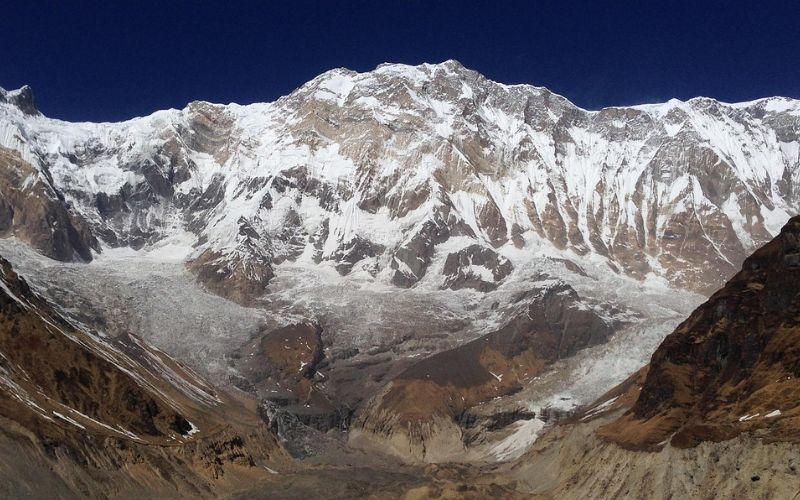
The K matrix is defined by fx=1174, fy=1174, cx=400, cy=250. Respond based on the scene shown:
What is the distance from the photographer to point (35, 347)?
140625 mm

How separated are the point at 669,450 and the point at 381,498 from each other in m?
47.4

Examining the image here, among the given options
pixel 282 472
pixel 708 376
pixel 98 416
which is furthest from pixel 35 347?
pixel 708 376

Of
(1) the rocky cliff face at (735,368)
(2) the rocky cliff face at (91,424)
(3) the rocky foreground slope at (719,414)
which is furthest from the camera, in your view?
(2) the rocky cliff face at (91,424)

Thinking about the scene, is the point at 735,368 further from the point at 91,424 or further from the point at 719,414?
the point at 91,424

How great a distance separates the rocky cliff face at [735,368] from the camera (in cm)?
10206

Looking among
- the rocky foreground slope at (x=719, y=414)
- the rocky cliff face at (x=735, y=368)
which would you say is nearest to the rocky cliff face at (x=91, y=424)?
the rocky foreground slope at (x=719, y=414)

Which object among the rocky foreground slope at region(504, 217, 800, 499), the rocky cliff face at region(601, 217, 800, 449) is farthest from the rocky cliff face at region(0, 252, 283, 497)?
the rocky cliff face at region(601, 217, 800, 449)

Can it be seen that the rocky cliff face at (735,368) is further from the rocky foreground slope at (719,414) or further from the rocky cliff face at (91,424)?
the rocky cliff face at (91,424)

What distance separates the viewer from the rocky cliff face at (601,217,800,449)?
10206 centimetres

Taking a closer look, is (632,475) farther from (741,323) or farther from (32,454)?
(32,454)

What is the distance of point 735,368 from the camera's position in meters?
117

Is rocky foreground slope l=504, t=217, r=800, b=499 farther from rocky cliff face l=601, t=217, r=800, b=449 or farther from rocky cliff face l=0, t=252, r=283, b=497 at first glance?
rocky cliff face l=0, t=252, r=283, b=497

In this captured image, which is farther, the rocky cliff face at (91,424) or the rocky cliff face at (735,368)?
the rocky cliff face at (91,424)

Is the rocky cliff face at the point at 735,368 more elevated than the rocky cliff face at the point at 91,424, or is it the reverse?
the rocky cliff face at the point at 735,368
